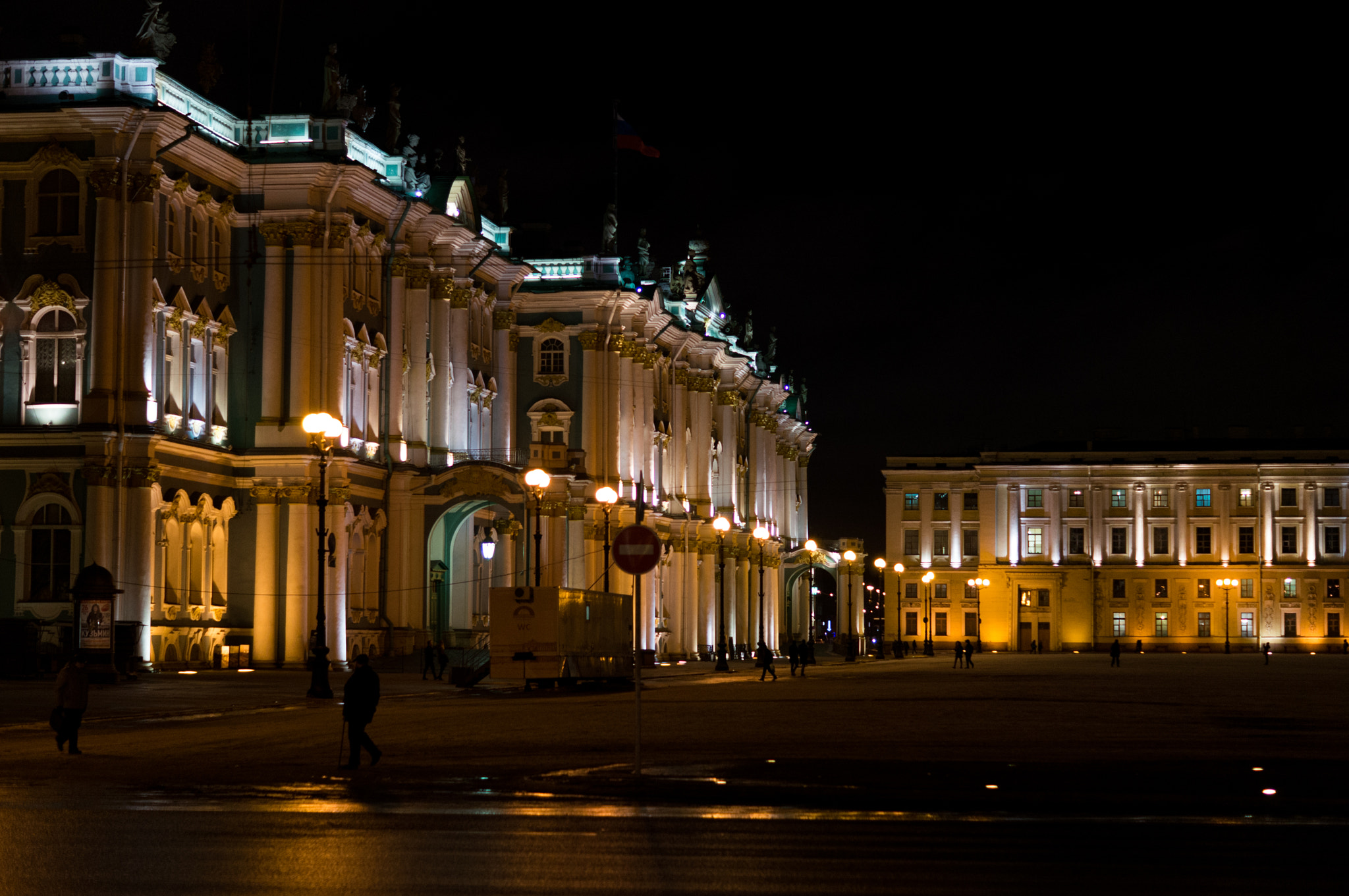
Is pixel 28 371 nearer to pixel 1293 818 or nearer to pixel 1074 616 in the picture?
pixel 1293 818

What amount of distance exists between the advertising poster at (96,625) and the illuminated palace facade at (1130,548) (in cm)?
11585

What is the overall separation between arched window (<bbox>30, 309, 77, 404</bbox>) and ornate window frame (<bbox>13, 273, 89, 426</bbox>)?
3.2 inches

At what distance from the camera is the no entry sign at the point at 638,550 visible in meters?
21.4

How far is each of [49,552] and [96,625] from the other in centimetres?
643

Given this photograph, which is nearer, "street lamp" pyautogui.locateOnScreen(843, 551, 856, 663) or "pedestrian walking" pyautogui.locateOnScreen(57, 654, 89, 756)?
"pedestrian walking" pyautogui.locateOnScreen(57, 654, 89, 756)

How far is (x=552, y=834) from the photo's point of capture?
55.2ft

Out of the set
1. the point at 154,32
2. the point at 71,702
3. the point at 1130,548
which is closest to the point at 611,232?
the point at 154,32

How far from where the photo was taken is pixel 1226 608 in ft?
521

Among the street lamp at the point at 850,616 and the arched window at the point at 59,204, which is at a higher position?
the arched window at the point at 59,204

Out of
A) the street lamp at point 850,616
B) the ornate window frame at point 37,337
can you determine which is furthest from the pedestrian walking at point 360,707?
the street lamp at point 850,616

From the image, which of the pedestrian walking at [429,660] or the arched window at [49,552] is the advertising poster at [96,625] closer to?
the arched window at [49,552]

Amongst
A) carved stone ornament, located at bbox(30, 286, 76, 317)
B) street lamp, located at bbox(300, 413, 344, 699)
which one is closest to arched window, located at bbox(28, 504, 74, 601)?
carved stone ornament, located at bbox(30, 286, 76, 317)

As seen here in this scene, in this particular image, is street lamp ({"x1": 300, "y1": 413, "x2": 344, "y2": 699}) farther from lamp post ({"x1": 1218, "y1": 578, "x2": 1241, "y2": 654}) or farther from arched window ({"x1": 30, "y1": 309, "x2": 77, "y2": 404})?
lamp post ({"x1": 1218, "y1": 578, "x2": 1241, "y2": 654})

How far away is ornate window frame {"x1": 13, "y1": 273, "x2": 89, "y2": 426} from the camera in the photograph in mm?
52906
